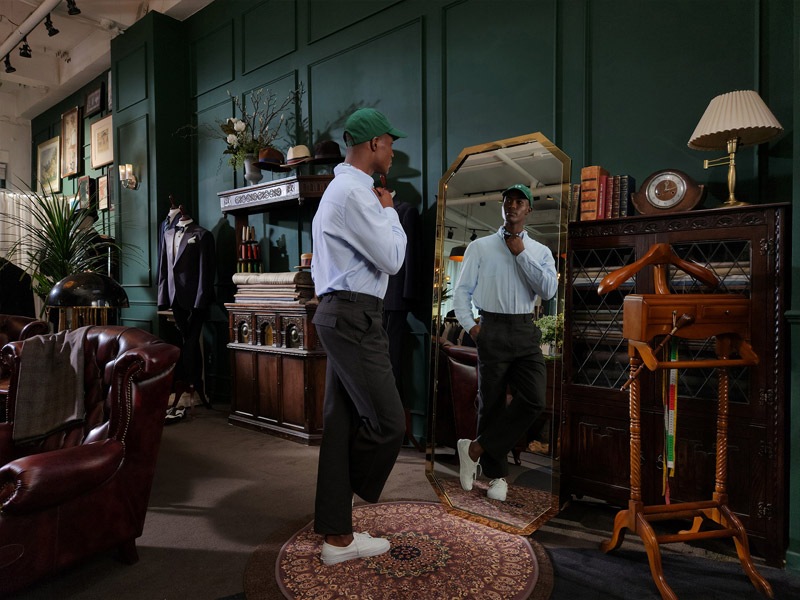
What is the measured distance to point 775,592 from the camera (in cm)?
188

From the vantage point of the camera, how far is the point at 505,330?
2.56 metres

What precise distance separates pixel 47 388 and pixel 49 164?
798 cm

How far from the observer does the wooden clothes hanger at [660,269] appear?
2.02 m

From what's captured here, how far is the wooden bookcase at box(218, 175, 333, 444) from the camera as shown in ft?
12.6

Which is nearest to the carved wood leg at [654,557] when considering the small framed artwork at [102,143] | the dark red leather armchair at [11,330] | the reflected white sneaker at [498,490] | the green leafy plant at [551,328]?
the reflected white sneaker at [498,490]

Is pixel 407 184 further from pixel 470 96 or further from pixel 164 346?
pixel 164 346

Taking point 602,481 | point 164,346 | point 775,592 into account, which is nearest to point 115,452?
point 164,346

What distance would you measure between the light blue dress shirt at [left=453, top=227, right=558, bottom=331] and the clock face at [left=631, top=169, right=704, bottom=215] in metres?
0.48

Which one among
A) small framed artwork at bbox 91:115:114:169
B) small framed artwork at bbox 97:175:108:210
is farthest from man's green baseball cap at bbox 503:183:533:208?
small framed artwork at bbox 97:175:108:210

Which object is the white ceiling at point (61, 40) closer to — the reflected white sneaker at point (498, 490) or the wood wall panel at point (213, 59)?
the wood wall panel at point (213, 59)

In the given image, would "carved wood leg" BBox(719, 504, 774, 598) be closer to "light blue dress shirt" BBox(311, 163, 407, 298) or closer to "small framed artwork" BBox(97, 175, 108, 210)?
"light blue dress shirt" BBox(311, 163, 407, 298)

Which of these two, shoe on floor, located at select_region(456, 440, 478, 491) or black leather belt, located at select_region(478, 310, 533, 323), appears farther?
shoe on floor, located at select_region(456, 440, 478, 491)

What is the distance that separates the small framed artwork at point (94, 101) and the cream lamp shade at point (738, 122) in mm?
7383

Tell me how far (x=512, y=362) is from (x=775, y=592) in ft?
4.20
